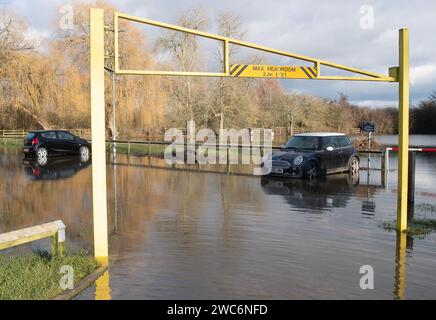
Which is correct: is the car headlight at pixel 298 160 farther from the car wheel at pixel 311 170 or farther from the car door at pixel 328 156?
the car door at pixel 328 156

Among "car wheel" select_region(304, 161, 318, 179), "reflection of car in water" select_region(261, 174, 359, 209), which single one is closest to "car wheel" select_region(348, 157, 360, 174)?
"reflection of car in water" select_region(261, 174, 359, 209)

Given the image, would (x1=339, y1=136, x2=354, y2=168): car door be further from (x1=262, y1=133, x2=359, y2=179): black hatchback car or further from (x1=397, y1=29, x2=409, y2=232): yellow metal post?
(x1=397, y1=29, x2=409, y2=232): yellow metal post

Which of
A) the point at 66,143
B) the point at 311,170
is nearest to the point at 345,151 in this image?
the point at 311,170

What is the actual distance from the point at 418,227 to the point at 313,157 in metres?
7.49

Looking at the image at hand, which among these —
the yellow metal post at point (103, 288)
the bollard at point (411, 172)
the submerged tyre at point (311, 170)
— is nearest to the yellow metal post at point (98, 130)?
the yellow metal post at point (103, 288)

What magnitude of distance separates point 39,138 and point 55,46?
13.1 meters

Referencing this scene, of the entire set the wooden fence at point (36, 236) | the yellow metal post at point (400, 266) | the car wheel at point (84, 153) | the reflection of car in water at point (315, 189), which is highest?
the car wheel at point (84, 153)

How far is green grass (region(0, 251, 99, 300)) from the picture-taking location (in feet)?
16.5

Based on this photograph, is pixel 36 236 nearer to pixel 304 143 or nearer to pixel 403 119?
pixel 403 119

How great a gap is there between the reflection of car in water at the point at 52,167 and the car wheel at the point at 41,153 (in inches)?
11.9

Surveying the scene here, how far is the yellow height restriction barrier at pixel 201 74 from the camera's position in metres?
6.46

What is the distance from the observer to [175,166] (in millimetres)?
20500
